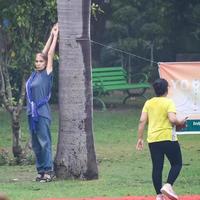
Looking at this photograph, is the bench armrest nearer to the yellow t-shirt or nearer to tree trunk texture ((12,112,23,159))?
tree trunk texture ((12,112,23,159))

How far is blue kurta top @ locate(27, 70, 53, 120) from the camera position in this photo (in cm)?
1212

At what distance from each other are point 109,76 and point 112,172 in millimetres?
13292

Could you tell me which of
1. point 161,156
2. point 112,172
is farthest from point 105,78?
point 161,156

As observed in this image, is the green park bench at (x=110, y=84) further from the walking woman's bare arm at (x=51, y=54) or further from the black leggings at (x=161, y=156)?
the black leggings at (x=161, y=156)

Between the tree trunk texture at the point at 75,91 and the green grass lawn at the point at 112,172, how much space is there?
32cm

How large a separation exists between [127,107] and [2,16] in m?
11.7

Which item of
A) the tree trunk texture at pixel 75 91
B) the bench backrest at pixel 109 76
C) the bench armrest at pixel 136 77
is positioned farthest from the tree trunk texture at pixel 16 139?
the bench armrest at pixel 136 77

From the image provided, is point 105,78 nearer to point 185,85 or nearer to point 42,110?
point 185,85

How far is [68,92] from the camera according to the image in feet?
40.0

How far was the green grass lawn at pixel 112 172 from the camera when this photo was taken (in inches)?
433

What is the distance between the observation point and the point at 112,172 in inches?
525

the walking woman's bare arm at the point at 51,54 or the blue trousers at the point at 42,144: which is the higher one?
the walking woman's bare arm at the point at 51,54

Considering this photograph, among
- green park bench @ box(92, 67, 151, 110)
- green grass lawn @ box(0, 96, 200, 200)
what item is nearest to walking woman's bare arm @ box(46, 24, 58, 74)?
green grass lawn @ box(0, 96, 200, 200)

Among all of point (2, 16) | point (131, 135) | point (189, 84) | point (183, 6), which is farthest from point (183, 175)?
point (183, 6)
